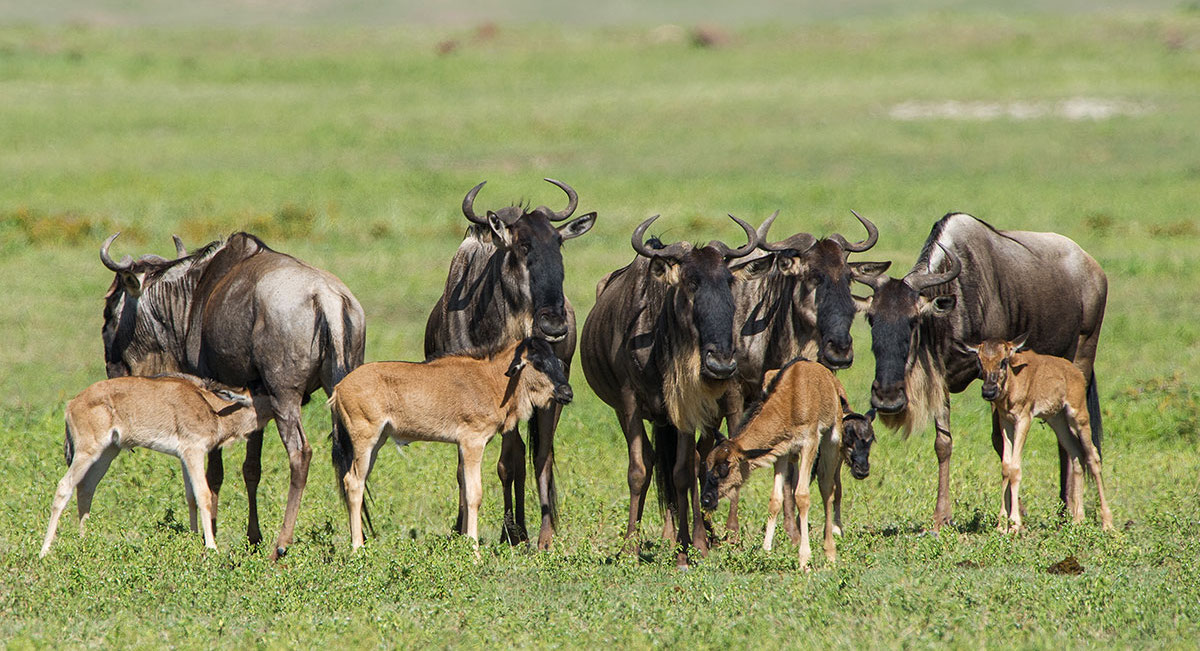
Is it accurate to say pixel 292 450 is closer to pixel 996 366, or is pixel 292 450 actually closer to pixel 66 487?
pixel 66 487

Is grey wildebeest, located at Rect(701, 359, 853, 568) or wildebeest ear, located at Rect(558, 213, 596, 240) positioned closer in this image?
grey wildebeest, located at Rect(701, 359, 853, 568)

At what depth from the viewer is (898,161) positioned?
119 ft

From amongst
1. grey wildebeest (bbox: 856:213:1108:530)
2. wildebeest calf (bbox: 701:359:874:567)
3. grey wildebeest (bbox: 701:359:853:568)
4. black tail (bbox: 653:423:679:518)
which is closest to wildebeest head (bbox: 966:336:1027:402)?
grey wildebeest (bbox: 856:213:1108:530)

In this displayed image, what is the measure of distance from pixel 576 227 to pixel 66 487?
165 inches

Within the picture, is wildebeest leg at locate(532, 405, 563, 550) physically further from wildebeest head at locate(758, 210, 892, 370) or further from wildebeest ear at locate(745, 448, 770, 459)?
wildebeest head at locate(758, 210, 892, 370)

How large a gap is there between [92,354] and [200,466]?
8.27 meters

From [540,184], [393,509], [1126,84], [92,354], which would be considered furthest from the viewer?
[1126,84]

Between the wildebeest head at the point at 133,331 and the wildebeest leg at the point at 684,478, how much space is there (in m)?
4.28

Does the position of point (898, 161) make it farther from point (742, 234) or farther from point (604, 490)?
point (604, 490)

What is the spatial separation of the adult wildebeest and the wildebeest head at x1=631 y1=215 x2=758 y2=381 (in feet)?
2.77

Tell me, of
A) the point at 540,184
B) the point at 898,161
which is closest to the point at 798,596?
the point at 540,184

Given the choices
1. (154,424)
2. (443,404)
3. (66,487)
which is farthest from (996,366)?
(66,487)

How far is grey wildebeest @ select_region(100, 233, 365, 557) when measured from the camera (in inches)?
400

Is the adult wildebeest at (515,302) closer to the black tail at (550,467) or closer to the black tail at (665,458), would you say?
the black tail at (550,467)
